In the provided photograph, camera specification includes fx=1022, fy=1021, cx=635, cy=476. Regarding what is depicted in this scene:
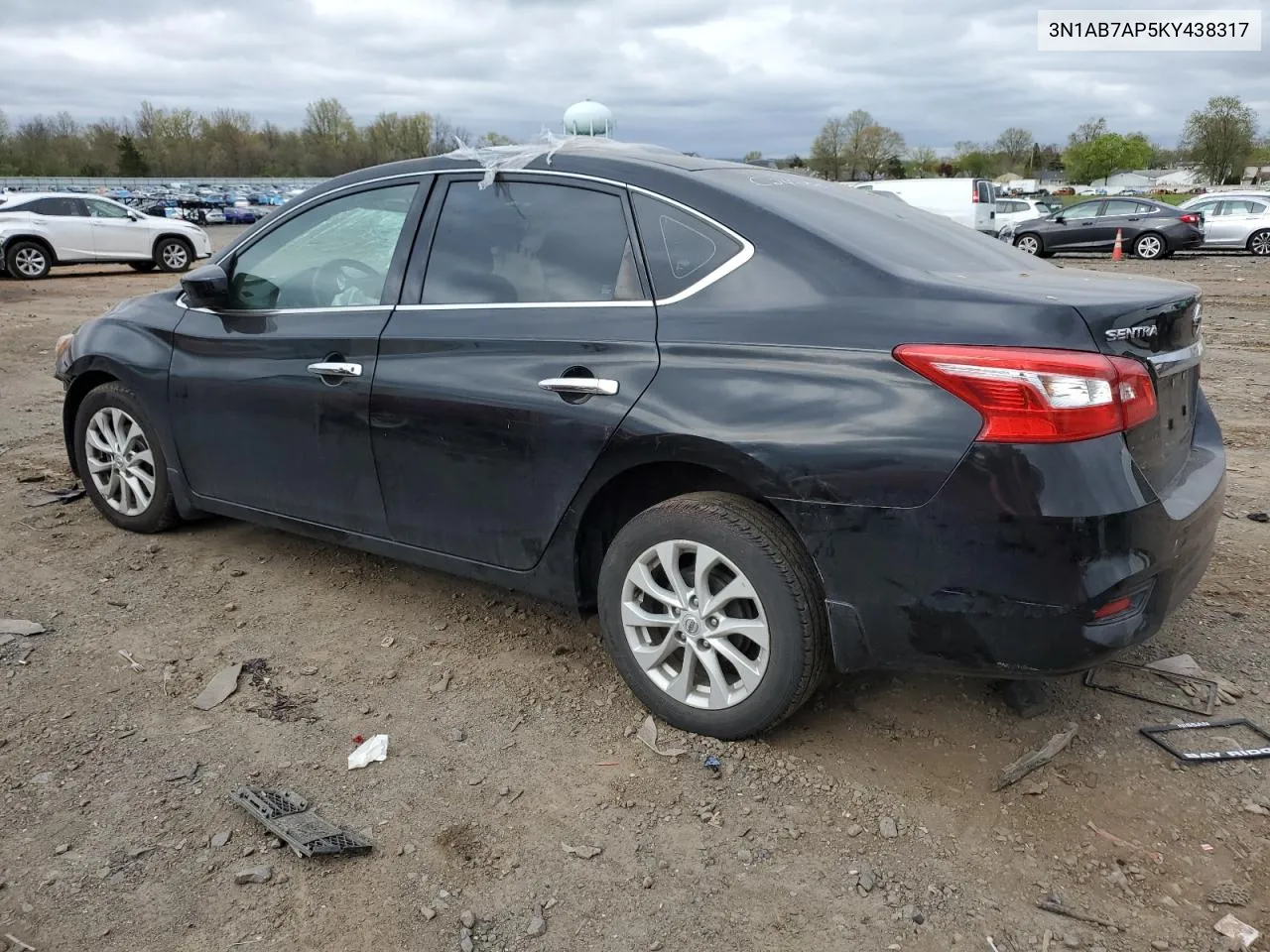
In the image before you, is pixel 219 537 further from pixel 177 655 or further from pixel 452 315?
pixel 452 315

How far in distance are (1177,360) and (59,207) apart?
21577 mm

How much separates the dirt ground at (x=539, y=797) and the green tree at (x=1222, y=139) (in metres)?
88.1

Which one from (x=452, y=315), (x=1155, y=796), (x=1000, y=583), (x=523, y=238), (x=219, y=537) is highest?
(x=523, y=238)

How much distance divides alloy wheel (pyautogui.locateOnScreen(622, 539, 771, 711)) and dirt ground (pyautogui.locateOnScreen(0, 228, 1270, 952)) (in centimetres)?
20

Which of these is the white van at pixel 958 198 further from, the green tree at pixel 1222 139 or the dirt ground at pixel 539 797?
the green tree at pixel 1222 139

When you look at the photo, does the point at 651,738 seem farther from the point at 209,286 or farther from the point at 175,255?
the point at 175,255

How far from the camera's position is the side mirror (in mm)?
4105

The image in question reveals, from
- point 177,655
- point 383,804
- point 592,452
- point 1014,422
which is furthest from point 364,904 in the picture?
point 1014,422

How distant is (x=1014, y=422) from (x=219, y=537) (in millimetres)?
3810

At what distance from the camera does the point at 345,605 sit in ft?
13.7

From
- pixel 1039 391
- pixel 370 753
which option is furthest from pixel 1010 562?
pixel 370 753

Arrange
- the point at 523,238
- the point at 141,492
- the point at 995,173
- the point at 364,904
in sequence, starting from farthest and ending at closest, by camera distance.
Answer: the point at 995,173 → the point at 141,492 → the point at 523,238 → the point at 364,904

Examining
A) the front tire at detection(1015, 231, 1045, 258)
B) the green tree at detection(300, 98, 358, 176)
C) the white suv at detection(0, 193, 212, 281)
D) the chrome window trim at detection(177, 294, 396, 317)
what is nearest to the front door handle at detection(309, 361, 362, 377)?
the chrome window trim at detection(177, 294, 396, 317)

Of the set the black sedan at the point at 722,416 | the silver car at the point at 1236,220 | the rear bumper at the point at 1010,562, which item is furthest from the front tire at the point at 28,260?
the silver car at the point at 1236,220
